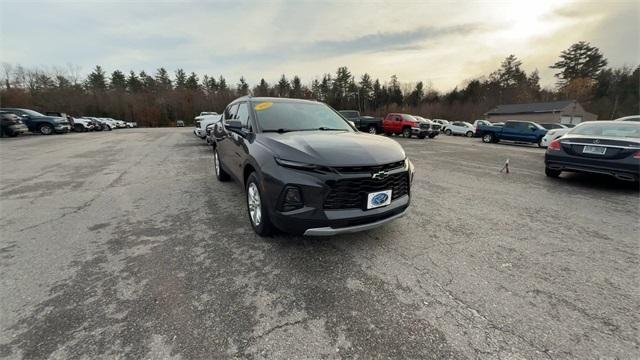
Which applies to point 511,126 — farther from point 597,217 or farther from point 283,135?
point 283,135

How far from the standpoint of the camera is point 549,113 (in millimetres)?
44500

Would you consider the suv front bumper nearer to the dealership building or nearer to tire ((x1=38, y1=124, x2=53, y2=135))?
tire ((x1=38, y1=124, x2=53, y2=135))

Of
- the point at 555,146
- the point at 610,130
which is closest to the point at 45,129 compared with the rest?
the point at 555,146

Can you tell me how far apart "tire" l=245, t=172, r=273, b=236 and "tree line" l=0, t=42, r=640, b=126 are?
59.3 m

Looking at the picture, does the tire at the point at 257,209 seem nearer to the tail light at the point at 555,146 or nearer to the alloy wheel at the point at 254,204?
the alloy wheel at the point at 254,204

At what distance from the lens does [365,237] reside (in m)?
3.38

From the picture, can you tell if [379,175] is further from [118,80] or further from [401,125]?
[118,80]

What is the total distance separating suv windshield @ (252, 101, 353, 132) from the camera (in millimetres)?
3760

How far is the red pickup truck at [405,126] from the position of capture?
1988 cm

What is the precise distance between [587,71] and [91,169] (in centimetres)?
7982

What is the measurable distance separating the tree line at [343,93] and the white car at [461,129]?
27.7 metres

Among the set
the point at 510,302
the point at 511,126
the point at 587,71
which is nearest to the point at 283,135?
the point at 510,302

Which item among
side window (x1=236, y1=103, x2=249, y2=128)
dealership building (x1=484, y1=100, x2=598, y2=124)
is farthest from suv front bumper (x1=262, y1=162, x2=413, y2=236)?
dealership building (x1=484, y1=100, x2=598, y2=124)

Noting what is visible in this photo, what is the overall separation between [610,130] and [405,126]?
14703 mm
